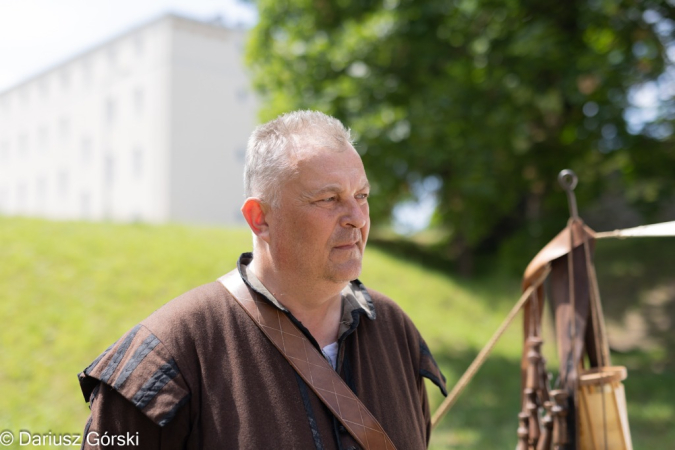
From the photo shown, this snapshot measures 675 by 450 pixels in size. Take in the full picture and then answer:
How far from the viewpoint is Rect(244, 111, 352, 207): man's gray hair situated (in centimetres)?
187

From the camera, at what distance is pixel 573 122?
26.0 feet

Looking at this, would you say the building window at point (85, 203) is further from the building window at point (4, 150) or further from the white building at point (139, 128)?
the building window at point (4, 150)

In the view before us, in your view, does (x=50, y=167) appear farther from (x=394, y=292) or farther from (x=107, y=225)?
(x=394, y=292)

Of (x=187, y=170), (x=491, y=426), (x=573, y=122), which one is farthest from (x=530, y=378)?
(x=187, y=170)

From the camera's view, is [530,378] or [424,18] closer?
[530,378]

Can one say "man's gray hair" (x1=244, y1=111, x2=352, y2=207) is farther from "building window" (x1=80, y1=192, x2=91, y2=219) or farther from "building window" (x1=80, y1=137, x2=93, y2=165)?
"building window" (x1=80, y1=192, x2=91, y2=219)

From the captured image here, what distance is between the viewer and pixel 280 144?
1877 mm

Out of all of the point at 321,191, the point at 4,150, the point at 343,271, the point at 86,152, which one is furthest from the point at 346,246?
the point at 4,150

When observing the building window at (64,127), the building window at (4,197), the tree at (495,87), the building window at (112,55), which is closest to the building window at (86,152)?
the building window at (64,127)

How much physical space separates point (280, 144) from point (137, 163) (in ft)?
73.7

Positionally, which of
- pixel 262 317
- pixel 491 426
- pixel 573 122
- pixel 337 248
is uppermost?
pixel 573 122

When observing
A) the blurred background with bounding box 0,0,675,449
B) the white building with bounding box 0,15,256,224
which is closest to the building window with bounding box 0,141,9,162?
the white building with bounding box 0,15,256,224

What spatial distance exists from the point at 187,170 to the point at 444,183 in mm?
15204

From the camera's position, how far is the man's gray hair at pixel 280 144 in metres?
1.87
